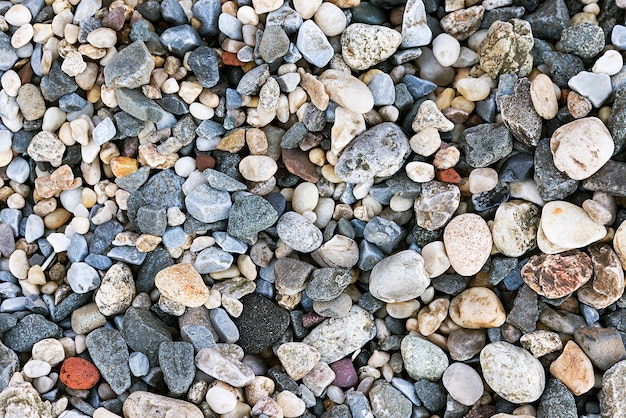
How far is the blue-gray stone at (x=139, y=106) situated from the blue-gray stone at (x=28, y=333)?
442mm

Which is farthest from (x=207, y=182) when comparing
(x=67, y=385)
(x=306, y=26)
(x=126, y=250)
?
(x=67, y=385)

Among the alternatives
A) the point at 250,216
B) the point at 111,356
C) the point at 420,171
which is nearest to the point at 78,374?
the point at 111,356

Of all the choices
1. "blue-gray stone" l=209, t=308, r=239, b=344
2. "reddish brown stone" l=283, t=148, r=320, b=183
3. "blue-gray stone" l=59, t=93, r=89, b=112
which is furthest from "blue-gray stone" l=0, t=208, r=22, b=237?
"reddish brown stone" l=283, t=148, r=320, b=183

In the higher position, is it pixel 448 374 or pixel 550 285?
pixel 550 285

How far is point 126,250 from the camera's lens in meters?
1.24

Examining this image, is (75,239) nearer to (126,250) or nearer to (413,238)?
(126,250)

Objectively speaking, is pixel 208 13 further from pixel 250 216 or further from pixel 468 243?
pixel 468 243

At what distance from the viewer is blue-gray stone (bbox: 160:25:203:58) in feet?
4.03

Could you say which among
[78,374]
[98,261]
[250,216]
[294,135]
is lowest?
[78,374]

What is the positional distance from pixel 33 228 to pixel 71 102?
10.7 inches

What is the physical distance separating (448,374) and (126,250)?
2.20ft

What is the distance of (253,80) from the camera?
120 centimetres

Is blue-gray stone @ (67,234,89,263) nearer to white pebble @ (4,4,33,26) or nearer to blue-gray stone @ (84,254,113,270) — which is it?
blue-gray stone @ (84,254,113,270)

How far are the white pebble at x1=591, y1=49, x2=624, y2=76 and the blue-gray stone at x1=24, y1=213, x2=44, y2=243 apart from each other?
3.74 ft
